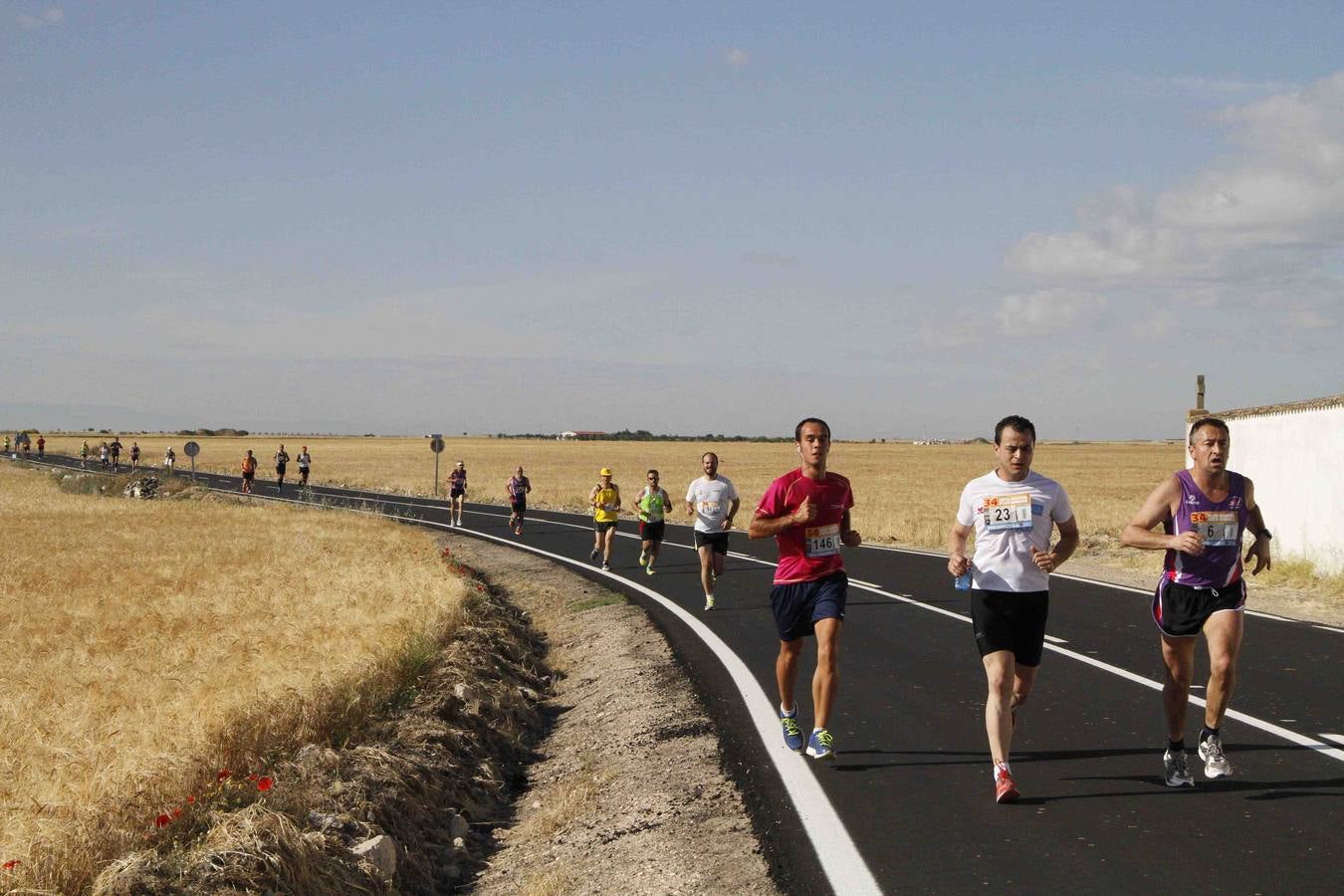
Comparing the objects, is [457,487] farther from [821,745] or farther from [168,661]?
[821,745]

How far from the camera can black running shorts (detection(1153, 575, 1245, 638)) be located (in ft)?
22.0

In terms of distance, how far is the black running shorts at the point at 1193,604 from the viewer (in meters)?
6.71

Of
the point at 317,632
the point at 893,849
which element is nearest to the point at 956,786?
the point at 893,849

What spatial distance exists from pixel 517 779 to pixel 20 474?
65066mm

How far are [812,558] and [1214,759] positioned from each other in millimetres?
2313

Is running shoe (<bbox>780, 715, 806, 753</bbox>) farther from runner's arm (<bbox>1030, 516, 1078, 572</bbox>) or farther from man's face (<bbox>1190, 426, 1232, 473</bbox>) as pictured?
man's face (<bbox>1190, 426, 1232, 473</bbox>)

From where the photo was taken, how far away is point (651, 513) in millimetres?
18953

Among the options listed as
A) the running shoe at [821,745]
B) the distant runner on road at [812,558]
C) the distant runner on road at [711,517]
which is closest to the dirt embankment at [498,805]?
the running shoe at [821,745]

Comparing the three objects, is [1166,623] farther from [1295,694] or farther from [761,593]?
[761,593]

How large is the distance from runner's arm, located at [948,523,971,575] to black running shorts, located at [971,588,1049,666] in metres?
0.14

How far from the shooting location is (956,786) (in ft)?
22.6

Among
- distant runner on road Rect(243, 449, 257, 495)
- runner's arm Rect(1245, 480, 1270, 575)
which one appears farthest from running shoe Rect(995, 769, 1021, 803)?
distant runner on road Rect(243, 449, 257, 495)

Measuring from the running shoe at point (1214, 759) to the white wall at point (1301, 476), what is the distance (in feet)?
43.2

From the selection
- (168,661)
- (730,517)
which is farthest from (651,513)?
(168,661)
